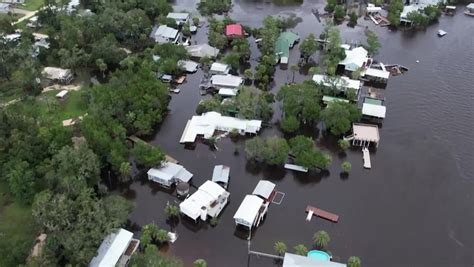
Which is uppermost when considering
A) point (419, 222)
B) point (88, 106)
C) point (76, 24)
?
point (76, 24)

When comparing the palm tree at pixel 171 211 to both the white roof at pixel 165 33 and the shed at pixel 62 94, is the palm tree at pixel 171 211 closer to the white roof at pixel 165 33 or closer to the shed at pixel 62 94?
the shed at pixel 62 94

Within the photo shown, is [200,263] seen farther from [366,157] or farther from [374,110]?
[374,110]

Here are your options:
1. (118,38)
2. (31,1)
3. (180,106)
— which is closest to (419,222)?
(180,106)

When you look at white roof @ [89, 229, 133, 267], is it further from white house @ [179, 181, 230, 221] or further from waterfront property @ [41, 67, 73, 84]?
waterfront property @ [41, 67, 73, 84]

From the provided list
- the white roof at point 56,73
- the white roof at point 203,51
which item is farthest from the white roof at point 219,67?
the white roof at point 56,73

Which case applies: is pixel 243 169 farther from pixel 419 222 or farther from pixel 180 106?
pixel 419 222
